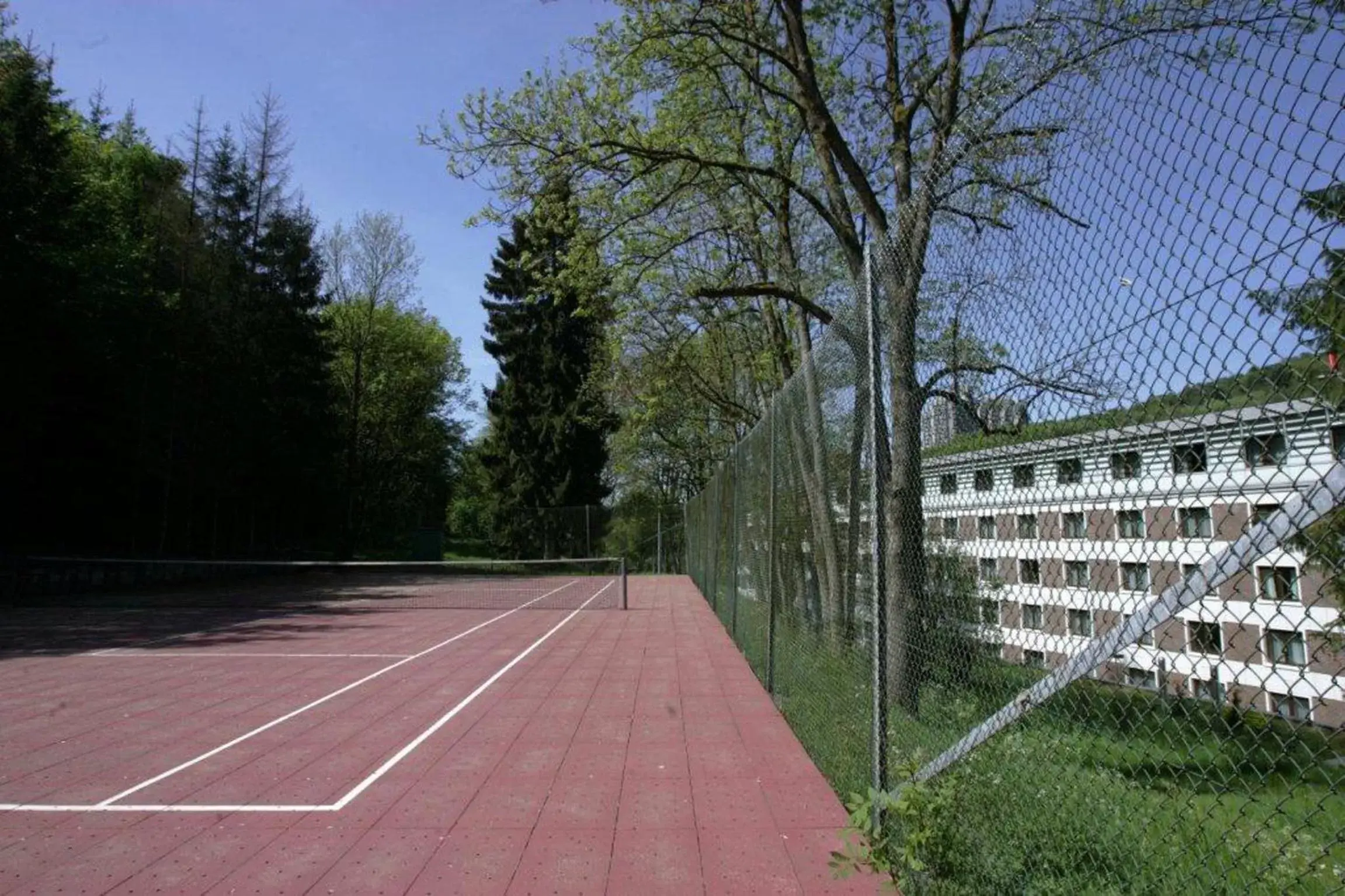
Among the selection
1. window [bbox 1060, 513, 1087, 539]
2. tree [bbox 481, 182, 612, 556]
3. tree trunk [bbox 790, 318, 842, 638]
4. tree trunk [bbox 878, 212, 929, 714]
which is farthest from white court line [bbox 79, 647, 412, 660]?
tree [bbox 481, 182, 612, 556]

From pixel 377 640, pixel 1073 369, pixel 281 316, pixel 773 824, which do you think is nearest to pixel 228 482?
pixel 281 316

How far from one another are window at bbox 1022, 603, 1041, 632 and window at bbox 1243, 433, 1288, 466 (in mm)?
992

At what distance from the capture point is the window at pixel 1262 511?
165cm

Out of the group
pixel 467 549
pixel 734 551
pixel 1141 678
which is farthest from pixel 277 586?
pixel 467 549

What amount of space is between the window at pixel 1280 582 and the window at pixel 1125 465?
1.05 feet

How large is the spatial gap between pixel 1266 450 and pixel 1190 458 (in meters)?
0.25

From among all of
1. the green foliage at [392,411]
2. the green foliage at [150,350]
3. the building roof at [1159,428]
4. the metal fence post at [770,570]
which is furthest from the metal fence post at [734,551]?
the green foliage at [392,411]

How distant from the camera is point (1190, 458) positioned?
1.89 metres

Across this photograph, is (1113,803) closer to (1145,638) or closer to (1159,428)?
(1145,638)

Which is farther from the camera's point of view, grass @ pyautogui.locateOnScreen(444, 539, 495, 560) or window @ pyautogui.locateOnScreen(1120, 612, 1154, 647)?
grass @ pyautogui.locateOnScreen(444, 539, 495, 560)

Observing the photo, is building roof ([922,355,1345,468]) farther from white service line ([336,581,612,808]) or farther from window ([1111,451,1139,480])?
white service line ([336,581,612,808])

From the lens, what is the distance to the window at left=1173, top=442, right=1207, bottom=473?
184 cm

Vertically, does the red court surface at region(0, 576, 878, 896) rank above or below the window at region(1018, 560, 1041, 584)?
below

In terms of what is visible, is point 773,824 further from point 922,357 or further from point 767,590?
point 767,590
